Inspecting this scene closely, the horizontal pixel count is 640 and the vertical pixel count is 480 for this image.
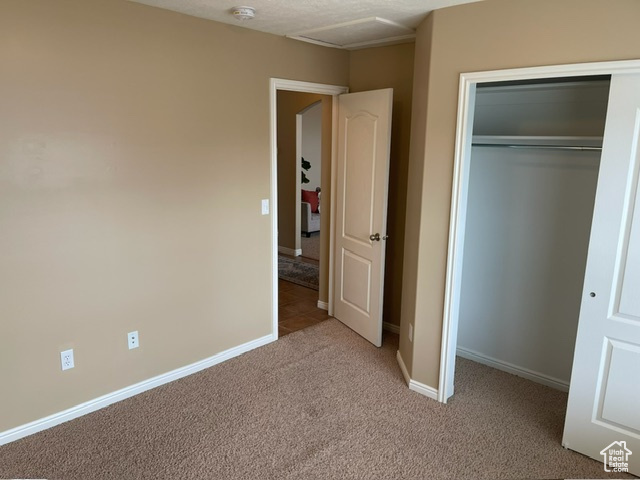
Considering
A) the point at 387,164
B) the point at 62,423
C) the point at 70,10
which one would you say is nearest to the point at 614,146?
the point at 387,164

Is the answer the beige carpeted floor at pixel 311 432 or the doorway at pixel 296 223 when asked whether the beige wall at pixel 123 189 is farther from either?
the doorway at pixel 296 223

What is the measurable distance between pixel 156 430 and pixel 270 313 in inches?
53.6

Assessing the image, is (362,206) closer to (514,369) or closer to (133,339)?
(514,369)

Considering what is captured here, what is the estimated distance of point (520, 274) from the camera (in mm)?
3225

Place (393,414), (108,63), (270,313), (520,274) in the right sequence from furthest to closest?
(270,313), (520,274), (393,414), (108,63)

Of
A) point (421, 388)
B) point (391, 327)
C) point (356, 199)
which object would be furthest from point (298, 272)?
point (421, 388)

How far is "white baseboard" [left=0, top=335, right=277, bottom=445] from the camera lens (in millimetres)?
2598

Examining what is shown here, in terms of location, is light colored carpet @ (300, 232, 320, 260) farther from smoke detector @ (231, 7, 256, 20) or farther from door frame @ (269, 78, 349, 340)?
smoke detector @ (231, 7, 256, 20)

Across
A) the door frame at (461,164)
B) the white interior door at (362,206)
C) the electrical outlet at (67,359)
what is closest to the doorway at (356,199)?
the white interior door at (362,206)

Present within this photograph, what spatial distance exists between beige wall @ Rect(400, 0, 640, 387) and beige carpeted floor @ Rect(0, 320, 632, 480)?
15.7 inches

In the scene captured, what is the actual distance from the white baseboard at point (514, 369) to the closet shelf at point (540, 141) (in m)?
1.57

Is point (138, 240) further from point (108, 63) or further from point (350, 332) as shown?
point (350, 332)

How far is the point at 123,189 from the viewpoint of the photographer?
2801mm

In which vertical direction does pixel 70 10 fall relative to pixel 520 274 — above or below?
above
